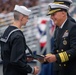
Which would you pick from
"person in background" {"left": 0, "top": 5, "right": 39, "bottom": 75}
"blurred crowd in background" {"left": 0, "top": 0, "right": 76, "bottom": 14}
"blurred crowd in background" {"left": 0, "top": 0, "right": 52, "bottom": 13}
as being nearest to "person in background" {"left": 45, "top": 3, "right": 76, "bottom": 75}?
"person in background" {"left": 0, "top": 5, "right": 39, "bottom": 75}

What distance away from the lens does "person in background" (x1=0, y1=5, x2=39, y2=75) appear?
17.8 feet

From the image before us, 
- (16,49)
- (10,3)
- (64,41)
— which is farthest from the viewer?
(10,3)

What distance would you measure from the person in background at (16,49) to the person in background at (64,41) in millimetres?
327

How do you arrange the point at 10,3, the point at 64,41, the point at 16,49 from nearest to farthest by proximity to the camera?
the point at 16,49 < the point at 64,41 < the point at 10,3

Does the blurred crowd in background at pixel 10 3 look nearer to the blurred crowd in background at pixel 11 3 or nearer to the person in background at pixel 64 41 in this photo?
the blurred crowd in background at pixel 11 3

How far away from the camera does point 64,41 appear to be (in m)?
5.54

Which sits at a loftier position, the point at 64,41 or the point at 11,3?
the point at 64,41

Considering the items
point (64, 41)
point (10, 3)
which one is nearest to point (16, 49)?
point (64, 41)

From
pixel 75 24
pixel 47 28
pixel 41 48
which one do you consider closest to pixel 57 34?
pixel 75 24

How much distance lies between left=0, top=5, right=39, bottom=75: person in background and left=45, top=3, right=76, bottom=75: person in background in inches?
12.9

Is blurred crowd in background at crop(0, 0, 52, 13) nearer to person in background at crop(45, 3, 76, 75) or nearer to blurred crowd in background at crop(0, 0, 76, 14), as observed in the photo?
blurred crowd in background at crop(0, 0, 76, 14)

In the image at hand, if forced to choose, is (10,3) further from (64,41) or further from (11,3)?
(64,41)

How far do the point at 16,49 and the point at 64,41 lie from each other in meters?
0.63

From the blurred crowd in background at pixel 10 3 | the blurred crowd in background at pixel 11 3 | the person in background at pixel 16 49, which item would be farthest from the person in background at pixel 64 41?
the blurred crowd in background at pixel 10 3
